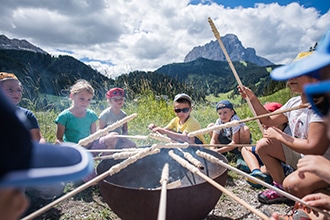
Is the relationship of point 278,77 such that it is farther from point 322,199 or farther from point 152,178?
point 152,178

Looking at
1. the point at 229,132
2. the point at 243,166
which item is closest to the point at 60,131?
the point at 229,132

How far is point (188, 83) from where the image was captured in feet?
27.6

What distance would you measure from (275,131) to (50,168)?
7.25 feet

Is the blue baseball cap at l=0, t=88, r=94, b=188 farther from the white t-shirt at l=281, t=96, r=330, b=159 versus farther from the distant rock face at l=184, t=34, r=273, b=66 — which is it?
the distant rock face at l=184, t=34, r=273, b=66

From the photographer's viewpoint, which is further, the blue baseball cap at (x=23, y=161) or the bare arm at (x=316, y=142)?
the bare arm at (x=316, y=142)

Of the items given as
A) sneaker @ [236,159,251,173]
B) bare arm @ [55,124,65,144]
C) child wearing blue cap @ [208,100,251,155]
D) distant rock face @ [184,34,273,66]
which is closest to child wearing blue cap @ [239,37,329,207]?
sneaker @ [236,159,251,173]

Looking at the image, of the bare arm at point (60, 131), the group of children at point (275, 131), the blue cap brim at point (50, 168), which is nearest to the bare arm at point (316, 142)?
the group of children at point (275, 131)

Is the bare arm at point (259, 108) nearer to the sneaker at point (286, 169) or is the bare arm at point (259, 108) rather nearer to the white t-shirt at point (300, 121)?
the white t-shirt at point (300, 121)

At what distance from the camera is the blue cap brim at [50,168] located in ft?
1.72

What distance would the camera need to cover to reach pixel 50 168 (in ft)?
1.99

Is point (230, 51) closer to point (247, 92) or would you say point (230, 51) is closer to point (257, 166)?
point (257, 166)

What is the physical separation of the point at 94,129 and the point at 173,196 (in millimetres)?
2364

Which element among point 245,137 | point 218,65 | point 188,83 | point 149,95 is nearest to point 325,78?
point 245,137

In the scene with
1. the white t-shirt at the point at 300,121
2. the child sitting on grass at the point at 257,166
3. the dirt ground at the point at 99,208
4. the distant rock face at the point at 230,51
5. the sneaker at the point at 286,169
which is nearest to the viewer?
the white t-shirt at the point at 300,121
